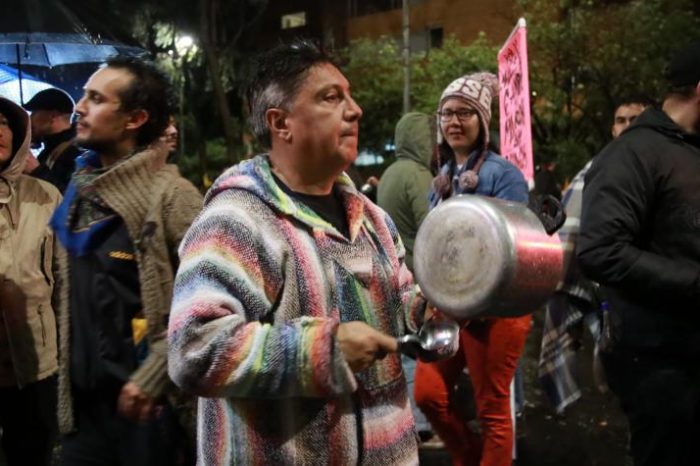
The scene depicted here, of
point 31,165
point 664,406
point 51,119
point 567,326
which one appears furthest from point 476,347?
point 51,119

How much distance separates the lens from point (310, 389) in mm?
1829

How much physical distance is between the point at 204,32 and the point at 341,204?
21902mm

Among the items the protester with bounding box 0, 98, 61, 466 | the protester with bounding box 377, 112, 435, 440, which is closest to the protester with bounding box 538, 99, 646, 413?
the protester with bounding box 377, 112, 435, 440

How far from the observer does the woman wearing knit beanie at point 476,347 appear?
13.4ft

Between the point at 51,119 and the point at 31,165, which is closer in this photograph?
the point at 31,165

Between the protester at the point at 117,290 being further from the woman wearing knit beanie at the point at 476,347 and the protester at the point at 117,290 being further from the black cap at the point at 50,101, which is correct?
the black cap at the point at 50,101

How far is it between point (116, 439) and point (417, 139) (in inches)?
124

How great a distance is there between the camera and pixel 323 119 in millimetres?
2084

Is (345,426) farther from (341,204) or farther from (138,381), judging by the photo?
(138,381)

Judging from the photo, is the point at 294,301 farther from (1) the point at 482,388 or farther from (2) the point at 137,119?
(1) the point at 482,388

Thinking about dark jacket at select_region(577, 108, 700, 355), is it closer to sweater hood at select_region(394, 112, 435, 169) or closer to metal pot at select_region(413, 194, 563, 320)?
metal pot at select_region(413, 194, 563, 320)

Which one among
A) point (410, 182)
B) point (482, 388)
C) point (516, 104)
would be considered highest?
point (516, 104)

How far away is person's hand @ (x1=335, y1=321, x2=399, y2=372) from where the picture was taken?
1828mm

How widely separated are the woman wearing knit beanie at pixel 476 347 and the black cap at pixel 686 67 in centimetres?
114
